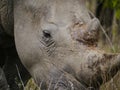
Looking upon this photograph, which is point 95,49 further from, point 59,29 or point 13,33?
point 13,33

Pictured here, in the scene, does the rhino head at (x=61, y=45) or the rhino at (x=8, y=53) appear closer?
the rhino head at (x=61, y=45)

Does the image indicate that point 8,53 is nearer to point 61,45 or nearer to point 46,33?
point 46,33

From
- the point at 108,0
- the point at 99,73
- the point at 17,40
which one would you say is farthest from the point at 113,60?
the point at 108,0

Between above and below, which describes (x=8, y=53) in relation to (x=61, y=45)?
below

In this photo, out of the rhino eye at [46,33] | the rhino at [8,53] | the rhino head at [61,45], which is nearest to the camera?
the rhino head at [61,45]

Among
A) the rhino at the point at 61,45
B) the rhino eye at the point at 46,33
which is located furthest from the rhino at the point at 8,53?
the rhino eye at the point at 46,33

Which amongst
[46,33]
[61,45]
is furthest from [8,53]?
[61,45]

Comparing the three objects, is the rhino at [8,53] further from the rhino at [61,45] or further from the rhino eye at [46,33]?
the rhino eye at [46,33]

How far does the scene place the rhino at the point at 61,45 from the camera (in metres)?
5.73

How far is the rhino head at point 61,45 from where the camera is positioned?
5734mm

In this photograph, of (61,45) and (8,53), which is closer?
(61,45)

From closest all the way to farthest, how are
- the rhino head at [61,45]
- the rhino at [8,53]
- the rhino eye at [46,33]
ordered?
1. the rhino head at [61,45]
2. the rhino eye at [46,33]
3. the rhino at [8,53]

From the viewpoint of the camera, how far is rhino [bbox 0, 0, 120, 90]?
5734 mm

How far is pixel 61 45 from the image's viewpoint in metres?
6.03
